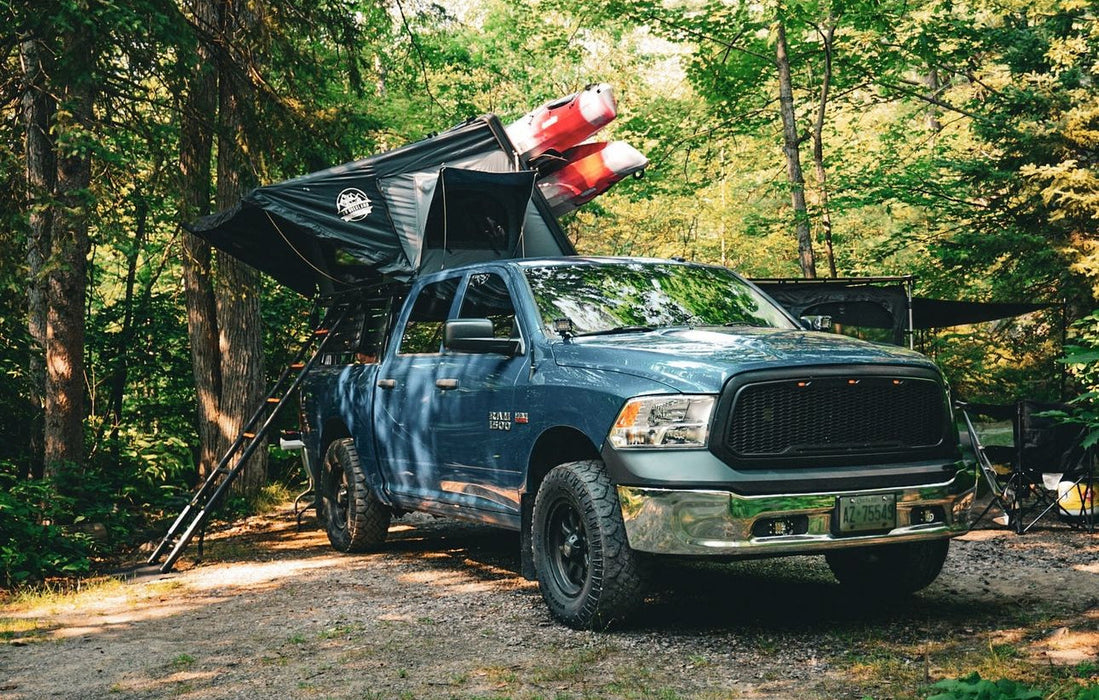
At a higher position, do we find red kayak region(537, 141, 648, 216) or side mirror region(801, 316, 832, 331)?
red kayak region(537, 141, 648, 216)

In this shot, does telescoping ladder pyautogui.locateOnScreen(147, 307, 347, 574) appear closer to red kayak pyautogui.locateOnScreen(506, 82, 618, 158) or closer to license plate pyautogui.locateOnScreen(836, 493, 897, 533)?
red kayak pyautogui.locateOnScreen(506, 82, 618, 158)

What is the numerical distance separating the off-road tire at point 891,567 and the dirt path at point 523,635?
0.15 m

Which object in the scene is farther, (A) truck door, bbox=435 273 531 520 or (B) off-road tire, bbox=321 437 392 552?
(B) off-road tire, bbox=321 437 392 552

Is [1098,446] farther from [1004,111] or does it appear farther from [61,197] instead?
[61,197]

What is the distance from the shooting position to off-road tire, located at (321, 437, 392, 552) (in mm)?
8992

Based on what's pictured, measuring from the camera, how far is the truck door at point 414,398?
7895 millimetres

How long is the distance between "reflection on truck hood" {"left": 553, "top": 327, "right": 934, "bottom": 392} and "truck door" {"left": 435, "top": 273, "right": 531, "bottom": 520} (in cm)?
55

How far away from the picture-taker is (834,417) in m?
5.68

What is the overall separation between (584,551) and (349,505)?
3.51 m

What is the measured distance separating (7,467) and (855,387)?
7608mm

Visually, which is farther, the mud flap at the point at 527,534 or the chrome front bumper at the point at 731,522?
the mud flap at the point at 527,534

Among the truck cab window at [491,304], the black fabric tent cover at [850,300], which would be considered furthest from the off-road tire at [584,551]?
the black fabric tent cover at [850,300]

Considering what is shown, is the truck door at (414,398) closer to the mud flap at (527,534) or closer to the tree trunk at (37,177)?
the mud flap at (527,534)

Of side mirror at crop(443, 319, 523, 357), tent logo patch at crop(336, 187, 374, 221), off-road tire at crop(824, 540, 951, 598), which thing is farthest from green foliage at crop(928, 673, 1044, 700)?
tent logo patch at crop(336, 187, 374, 221)
